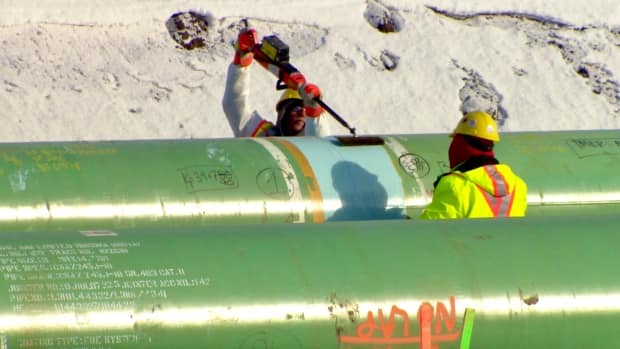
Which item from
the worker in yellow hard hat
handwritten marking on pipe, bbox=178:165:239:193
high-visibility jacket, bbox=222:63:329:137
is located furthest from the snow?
the worker in yellow hard hat

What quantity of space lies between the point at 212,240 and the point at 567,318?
122 cm

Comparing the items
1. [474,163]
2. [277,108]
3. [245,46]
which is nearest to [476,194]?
[474,163]

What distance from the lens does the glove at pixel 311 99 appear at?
7.23 m

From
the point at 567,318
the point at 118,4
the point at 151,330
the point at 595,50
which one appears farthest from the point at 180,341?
the point at 595,50

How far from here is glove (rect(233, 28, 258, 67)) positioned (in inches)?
305

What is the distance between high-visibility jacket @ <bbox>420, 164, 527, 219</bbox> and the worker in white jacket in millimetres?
1751

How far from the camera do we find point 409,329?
4746 mm

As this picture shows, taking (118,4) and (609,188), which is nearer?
(609,188)

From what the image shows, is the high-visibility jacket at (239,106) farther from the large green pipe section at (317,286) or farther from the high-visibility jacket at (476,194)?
the large green pipe section at (317,286)

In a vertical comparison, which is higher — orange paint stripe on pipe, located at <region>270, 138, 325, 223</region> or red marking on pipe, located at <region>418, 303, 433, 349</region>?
orange paint stripe on pipe, located at <region>270, 138, 325, 223</region>

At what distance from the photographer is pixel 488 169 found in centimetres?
565

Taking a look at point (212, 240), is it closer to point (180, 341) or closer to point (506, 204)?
point (180, 341)

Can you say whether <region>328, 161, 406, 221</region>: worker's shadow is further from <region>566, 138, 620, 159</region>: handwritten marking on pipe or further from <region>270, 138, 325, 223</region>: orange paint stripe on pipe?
<region>566, 138, 620, 159</region>: handwritten marking on pipe

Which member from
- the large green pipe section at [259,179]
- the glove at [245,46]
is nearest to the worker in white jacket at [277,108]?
the glove at [245,46]
